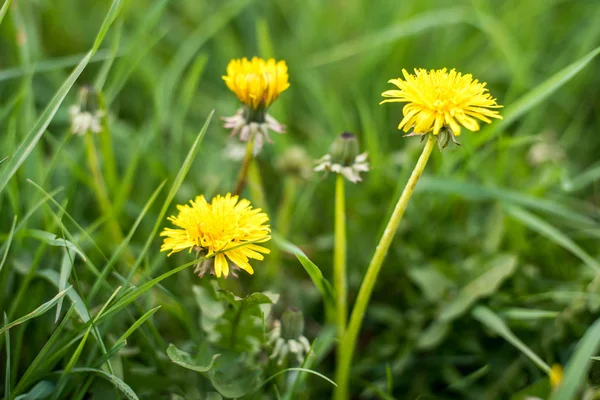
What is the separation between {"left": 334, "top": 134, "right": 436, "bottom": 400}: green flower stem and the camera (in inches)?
40.0

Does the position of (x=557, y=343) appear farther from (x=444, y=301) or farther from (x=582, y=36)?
(x=582, y=36)

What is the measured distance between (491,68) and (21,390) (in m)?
1.99

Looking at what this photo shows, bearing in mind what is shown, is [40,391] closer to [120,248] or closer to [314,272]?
[120,248]

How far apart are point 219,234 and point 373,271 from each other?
31 cm

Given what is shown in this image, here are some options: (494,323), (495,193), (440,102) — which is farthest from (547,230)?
(440,102)

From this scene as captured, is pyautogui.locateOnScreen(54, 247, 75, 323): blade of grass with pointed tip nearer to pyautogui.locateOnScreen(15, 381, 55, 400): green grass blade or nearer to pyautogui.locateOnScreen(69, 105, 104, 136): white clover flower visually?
pyautogui.locateOnScreen(15, 381, 55, 400): green grass blade

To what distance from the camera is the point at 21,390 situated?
1092mm

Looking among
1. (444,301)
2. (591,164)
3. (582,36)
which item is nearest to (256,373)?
(444,301)

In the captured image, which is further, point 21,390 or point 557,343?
point 557,343

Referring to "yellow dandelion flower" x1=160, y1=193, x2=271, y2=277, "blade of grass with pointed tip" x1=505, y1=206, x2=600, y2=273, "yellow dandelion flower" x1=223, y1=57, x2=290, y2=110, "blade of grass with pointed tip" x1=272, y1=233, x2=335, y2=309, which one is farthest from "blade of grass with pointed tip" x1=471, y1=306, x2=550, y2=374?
"yellow dandelion flower" x1=223, y1=57, x2=290, y2=110

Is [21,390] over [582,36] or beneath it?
beneath

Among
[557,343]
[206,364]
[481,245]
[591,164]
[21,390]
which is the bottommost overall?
[21,390]

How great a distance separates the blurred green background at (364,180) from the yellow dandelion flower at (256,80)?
1.12 feet

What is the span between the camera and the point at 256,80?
1185 mm
